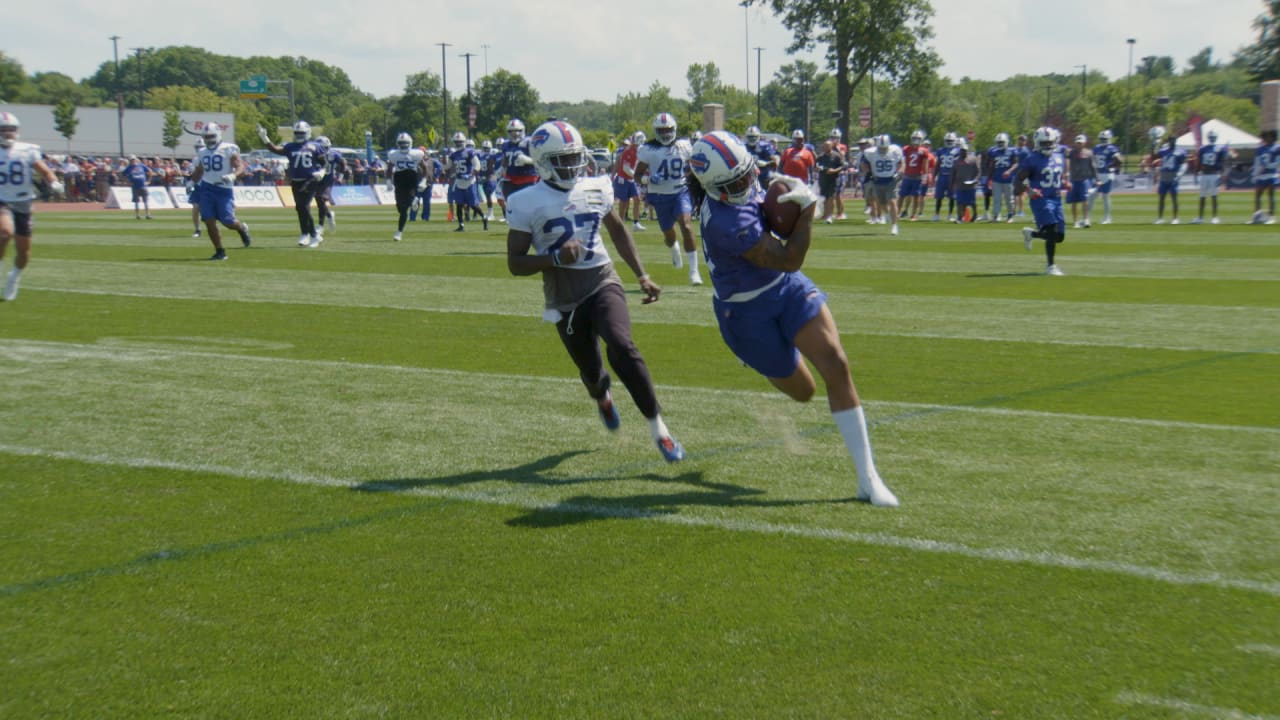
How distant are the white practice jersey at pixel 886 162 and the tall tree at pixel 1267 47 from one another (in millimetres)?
81475

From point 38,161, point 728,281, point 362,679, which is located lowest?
point 362,679

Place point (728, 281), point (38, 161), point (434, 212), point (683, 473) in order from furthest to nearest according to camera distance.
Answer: point (434, 212) < point (38, 161) < point (683, 473) < point (728, 281)

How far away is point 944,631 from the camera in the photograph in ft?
13.4

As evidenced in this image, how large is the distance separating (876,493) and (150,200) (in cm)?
4306

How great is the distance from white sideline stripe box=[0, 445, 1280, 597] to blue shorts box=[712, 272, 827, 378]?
954mm

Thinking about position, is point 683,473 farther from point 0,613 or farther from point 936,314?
point 936,314

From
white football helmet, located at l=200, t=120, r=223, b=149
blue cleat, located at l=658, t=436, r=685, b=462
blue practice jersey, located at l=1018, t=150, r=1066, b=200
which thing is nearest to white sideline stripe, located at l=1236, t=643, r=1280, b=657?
blue cleat, located at l=658, t=436, r=685, b=462

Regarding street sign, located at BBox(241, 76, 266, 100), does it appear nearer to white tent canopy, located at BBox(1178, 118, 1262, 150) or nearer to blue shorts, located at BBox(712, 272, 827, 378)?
white tent canopy, located at BBox(1178, 118, 1262, 150)

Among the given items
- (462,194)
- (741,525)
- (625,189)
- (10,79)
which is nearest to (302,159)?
(462,194)

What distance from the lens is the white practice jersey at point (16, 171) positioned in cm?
1312

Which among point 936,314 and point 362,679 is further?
point 936,314

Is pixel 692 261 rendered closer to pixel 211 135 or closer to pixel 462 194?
pixel 211 135

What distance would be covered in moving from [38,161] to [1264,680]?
1374 centimetres

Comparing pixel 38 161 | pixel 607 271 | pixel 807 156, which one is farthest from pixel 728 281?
pixel 807 156
